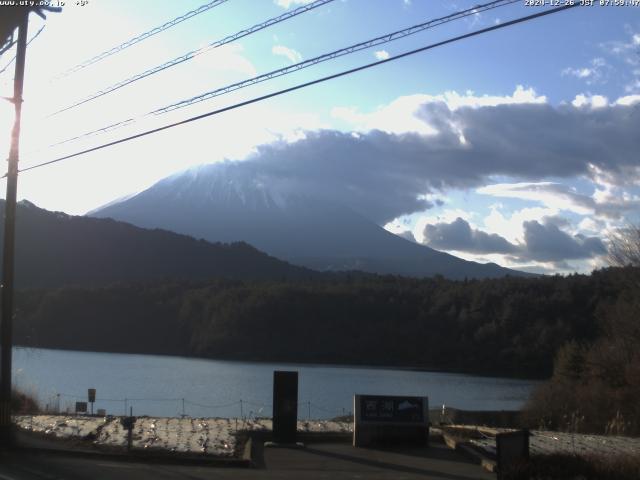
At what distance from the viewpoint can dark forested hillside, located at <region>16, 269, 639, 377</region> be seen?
63750 mm

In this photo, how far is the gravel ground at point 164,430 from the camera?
17094mm

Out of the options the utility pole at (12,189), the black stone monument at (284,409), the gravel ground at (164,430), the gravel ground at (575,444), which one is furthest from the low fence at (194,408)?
the gravel ground at (575,444)

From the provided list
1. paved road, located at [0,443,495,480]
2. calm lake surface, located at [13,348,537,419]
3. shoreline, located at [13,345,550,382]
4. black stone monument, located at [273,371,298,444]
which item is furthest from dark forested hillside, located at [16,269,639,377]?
paved road, located at [0,443,495,480]

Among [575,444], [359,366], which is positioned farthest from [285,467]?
[359,366]

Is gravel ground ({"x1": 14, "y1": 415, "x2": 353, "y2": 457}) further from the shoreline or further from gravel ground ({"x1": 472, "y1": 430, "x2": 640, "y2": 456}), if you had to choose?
the shoreline

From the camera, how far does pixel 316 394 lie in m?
37.8

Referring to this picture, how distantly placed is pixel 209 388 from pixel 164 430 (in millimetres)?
20197

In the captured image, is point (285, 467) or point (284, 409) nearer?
point (285, 467)

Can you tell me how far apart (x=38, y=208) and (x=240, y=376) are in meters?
63.8

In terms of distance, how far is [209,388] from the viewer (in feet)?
129

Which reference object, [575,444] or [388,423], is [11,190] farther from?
[575,444]

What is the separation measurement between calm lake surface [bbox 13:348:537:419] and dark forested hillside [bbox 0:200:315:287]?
39.8 metres

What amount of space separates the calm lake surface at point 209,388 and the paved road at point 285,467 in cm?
1243

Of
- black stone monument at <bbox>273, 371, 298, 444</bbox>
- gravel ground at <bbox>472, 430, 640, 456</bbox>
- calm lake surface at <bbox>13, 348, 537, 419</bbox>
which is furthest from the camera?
calm lake surface at <bbox>13, 348, 537, 419</bbox>
